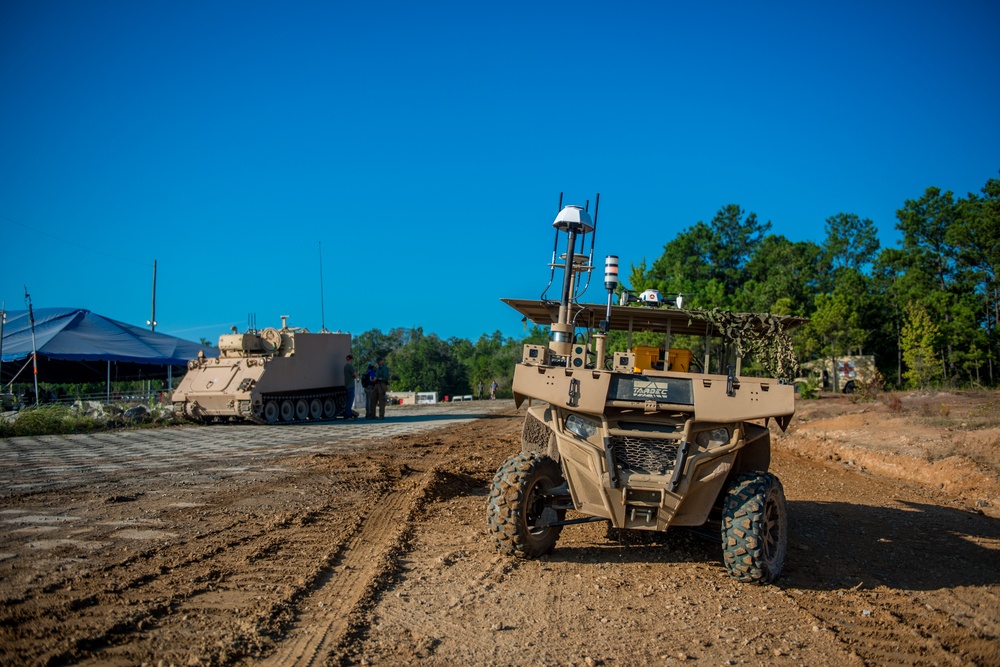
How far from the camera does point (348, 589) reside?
208 inches

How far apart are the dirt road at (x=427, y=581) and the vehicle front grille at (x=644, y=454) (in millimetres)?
786

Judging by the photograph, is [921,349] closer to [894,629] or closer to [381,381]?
[381,381]

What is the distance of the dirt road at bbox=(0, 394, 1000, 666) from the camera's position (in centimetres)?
429

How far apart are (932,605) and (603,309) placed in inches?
143

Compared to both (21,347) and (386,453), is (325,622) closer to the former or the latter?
(386,453)

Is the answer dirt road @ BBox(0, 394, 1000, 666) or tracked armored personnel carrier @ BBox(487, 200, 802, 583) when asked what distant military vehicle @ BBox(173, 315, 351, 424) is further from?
tracked armored personnel carrier @ BBox(487, 200, 802, 583)

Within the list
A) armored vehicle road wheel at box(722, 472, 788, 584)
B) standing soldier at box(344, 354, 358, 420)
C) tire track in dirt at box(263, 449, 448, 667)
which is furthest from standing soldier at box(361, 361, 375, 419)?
armored vehicle road wheel at box(722, 472, 788, 584)

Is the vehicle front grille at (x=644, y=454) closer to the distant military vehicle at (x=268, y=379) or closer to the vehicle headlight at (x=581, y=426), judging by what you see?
the vehicle headlight at (x=581, y=426)

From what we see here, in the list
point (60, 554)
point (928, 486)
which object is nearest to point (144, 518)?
point (60, 554)

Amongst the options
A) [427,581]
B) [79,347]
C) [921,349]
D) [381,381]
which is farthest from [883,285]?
[427,581]

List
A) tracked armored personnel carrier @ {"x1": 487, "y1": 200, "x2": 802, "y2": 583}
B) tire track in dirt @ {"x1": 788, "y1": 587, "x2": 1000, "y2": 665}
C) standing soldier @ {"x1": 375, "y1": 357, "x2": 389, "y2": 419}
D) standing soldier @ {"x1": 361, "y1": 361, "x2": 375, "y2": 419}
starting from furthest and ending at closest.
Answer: standing soldier @ {"x1": 361, "y1": 361, "x2": 375, "y2": 419}
standing soldier @ {"x1": 375, "y1": 357, "x2": 389, "y2": 419}
tracked armored personnel carrier @ {"x1": 487, "y1": 200, "x2": 802, "y2": 583}
tire track in dirt @ {"x1": 788, "y1": 587, "x2": 1000, "y2": 665}

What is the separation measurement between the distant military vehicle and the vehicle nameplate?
666 inches

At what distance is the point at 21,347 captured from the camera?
3080 cm

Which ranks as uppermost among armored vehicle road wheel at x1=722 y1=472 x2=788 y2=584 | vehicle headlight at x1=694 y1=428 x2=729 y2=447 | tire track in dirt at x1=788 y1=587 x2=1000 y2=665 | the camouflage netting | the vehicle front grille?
the camouflage netting
